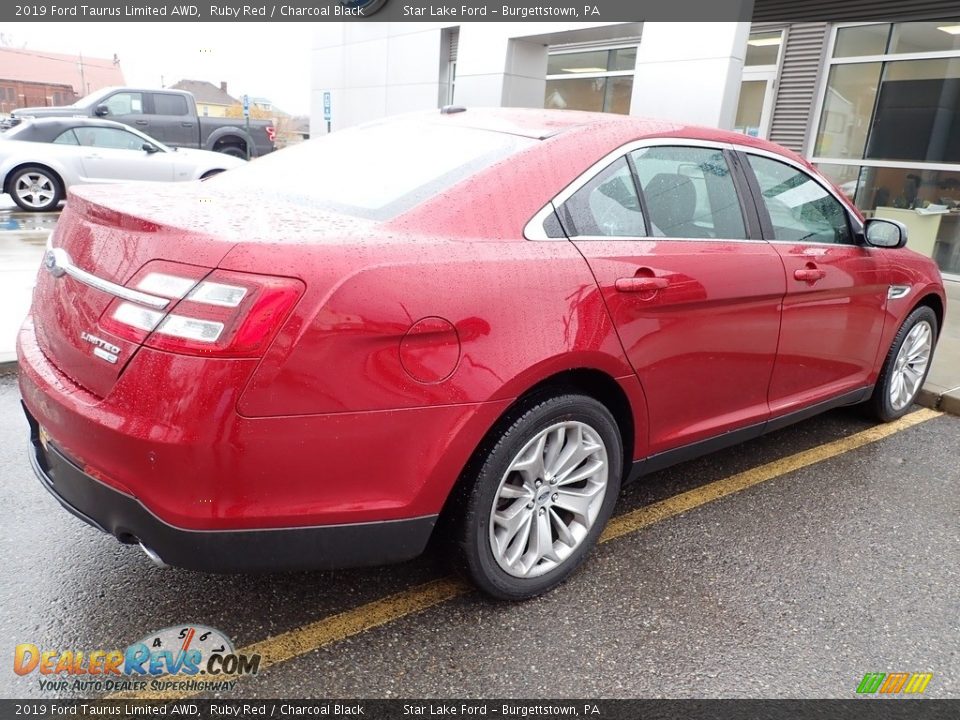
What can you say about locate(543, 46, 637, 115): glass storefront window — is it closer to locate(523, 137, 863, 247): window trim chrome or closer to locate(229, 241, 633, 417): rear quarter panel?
locate(523, 137, 863, 247): window trim chrome

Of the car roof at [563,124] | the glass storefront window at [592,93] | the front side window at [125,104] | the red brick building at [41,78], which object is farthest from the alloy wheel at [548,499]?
the red brick building at [41,78]

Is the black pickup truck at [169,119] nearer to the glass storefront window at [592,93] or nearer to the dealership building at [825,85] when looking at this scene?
the glass storefront window at [592,93]

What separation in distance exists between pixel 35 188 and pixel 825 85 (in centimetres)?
1168

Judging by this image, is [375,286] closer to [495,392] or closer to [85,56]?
[495,392]

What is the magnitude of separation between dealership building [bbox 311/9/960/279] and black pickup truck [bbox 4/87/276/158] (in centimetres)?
742

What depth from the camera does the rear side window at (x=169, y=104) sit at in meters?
16.1

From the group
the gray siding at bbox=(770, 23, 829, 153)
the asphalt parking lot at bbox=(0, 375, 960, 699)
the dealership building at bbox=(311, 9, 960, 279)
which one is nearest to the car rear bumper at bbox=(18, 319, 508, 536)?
the asphalt parking lot at bbox=(0, 375, 960, 699)

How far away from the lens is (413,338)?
1.95 m

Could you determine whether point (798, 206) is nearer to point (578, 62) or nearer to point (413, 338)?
point (413, 338)

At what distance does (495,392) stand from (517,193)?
0.66 m

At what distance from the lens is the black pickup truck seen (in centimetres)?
1521

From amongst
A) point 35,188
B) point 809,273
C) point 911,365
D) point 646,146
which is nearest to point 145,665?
point 646,146

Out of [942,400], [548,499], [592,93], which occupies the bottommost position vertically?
[942,400]

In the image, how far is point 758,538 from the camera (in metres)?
2.98
